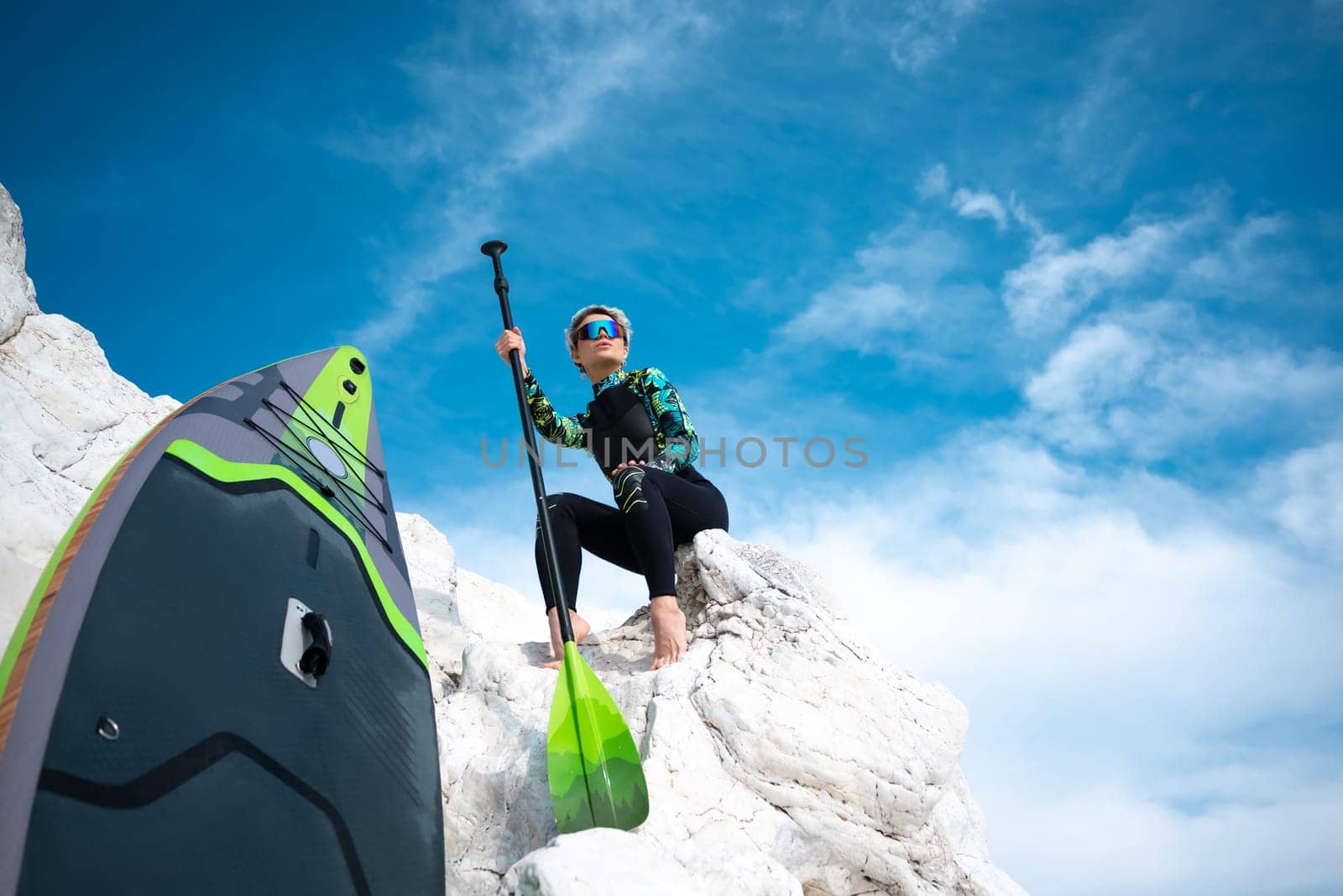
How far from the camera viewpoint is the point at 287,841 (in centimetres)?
201

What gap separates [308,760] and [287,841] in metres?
0.22

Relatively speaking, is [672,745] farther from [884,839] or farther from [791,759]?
[884,839]

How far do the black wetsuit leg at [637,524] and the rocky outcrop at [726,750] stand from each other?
130 millimetres

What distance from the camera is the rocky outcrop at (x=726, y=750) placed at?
90.9 inches

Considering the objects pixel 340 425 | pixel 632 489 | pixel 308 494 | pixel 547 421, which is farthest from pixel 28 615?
pixel 547 421

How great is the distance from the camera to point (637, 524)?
10.9ft

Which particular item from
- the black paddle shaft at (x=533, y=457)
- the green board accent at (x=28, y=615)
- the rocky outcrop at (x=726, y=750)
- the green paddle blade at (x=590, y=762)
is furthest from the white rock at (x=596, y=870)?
the green board accent at (x=28, y=615)

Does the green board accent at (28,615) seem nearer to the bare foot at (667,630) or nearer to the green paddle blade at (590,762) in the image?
the green paddle blade at (590,762)

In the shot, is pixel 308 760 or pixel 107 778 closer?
pixel 107 778

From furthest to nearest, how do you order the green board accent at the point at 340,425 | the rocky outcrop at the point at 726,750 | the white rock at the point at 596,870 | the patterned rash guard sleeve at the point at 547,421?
the patterned rash guard sleeve at the point at 547,421 → the green board accent at the point at 340,425 → the rocky outcrop at the point at 726,750 → the white rock at the point at 596,870

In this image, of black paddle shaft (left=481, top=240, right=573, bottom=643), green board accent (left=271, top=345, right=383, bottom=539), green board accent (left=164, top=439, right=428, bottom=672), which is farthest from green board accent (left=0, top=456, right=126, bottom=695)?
black paddle shaft (left=481, top=240, right=573, bottom=643)

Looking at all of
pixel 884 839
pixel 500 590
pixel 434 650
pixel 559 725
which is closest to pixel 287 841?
pixel 559 725

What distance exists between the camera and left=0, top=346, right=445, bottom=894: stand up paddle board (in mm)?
1646

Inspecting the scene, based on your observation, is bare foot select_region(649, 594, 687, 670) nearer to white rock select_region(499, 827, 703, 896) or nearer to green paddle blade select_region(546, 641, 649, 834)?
green paddle blade select_region(546, 641, 649, 834)
